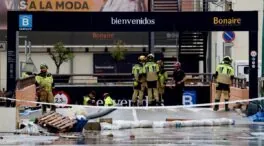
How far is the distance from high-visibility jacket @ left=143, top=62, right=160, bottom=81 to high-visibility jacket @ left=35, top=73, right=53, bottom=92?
3400 mm

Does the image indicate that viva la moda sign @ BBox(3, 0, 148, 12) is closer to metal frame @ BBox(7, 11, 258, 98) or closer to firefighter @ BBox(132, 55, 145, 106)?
firefighter @ BBox(132, 55, 145, 106)


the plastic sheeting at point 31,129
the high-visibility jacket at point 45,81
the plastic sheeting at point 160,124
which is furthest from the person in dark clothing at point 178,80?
the plastic sheeting at point 31,129

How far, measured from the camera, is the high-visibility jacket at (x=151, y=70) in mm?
25891

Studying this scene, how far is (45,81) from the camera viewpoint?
2417cm

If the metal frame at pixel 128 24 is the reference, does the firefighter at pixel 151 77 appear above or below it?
below

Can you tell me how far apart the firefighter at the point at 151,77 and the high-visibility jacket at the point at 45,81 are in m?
3.41

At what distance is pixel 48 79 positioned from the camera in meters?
24.2

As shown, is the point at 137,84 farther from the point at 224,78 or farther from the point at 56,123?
the point at 56,123

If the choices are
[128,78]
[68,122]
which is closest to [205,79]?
[128,78]

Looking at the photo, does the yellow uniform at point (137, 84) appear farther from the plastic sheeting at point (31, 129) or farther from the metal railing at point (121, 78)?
the plastic sheeting at point (31, 129)

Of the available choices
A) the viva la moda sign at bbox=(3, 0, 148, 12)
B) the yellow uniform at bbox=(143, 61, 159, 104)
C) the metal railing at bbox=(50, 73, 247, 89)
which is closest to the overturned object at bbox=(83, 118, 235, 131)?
the yellow uniform at bbox=(143, 61, 159, 104)

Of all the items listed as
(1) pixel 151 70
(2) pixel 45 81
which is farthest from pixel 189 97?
(2) pixel 45 81

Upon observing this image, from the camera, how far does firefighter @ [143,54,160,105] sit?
25922 mm

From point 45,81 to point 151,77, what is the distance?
3718mm
